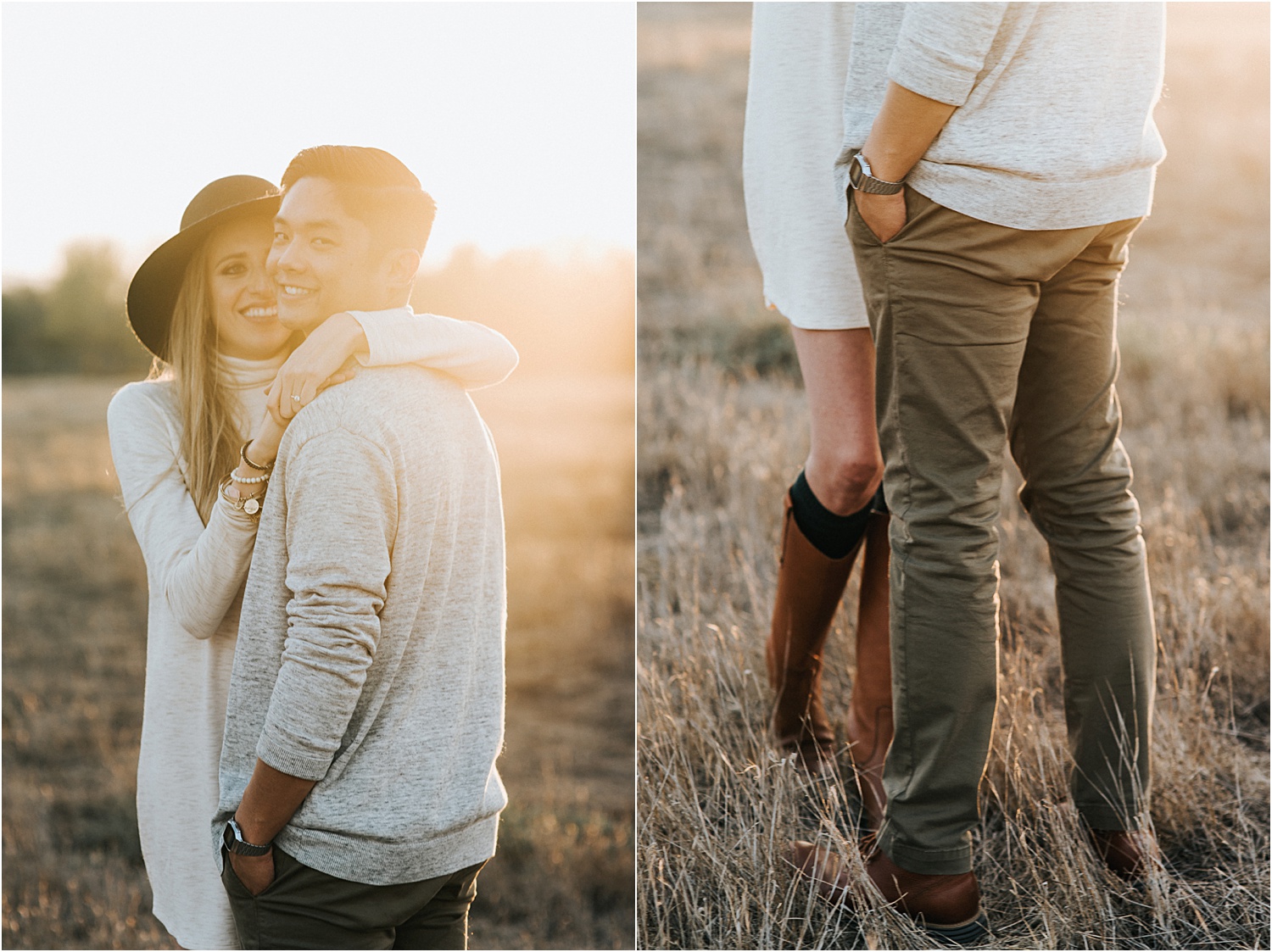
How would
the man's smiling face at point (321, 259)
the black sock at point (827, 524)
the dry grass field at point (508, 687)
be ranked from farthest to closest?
the dry grass field at point (508, 687) → the black sock at point (827, 524) → the man's smiling face at point (321, 259)

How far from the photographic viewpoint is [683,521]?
2826 mm

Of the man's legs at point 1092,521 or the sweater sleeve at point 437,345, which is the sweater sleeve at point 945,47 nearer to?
the man's legs at point 1092,521

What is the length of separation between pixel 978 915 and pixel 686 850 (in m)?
0.51

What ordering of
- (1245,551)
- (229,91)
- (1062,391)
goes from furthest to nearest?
(1245,551) → (229,91) → (1062,391)

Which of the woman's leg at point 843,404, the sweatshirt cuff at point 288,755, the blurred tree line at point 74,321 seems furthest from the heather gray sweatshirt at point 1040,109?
the blurred tree line at point 74,321

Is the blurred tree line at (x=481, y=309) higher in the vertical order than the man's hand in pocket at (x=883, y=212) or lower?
lower

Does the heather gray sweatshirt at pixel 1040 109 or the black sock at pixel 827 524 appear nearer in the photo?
the heather gray sweatshirt at pixel 1040 109

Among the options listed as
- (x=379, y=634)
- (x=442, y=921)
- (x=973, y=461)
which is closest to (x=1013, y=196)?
(x=973, y=461)

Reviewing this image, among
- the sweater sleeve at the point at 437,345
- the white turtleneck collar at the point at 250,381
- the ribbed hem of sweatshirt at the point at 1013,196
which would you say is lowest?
the white turtleneck collar at the point at 250,381

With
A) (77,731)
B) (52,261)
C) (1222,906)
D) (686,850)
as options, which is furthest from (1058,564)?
(77,731)

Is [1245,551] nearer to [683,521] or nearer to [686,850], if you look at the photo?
[683,521]

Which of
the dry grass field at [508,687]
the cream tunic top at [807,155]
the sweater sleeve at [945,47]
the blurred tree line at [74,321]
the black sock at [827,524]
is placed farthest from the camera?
the dry grass field at [508,687]

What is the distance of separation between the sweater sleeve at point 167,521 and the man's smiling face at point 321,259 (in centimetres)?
27

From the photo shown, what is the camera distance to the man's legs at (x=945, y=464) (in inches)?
55.2
